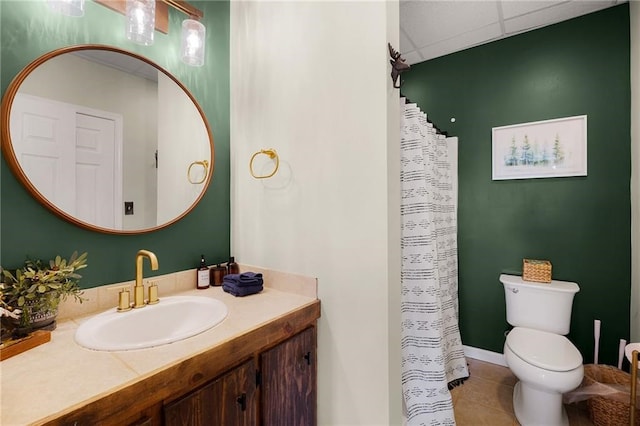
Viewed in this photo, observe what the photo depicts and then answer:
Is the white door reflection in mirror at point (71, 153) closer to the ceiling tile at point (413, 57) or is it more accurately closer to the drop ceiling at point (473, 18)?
the drop ceiling at point (473, 18)

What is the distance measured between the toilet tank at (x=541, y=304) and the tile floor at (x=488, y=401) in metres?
0.49

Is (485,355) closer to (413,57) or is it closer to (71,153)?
(413,57)

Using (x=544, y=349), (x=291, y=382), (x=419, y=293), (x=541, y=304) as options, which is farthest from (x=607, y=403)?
(x=291, y=382)

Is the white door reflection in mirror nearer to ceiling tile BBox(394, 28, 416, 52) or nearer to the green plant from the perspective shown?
the green plant

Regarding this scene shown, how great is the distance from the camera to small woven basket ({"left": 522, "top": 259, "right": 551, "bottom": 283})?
2104 millimetres

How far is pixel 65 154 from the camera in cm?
107

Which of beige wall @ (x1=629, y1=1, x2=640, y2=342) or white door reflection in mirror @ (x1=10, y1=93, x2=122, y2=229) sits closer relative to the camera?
white door reflection in mirror @ (x1=10, y1=93, x2=122, y2=229)

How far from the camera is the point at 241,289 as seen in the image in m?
1.33

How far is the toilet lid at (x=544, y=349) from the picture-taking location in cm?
160

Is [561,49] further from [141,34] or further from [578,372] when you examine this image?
[141,34]

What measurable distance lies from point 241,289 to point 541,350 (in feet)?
6.09

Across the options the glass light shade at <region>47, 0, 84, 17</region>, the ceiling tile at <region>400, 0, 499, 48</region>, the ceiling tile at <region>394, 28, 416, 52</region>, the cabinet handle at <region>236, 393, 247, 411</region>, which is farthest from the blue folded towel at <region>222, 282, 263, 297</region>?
the ceiling tile at <region>394, 28, 416, 52</region>

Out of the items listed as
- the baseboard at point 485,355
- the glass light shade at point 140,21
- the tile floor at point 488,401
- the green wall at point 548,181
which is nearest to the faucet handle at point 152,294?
the glass light shade at point 140,21

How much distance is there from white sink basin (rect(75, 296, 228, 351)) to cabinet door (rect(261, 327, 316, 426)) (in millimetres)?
273
